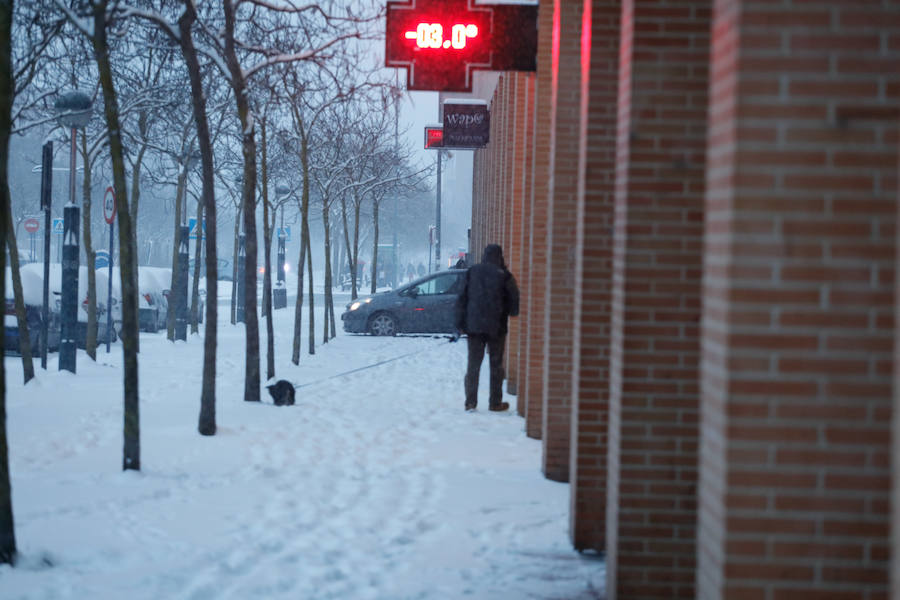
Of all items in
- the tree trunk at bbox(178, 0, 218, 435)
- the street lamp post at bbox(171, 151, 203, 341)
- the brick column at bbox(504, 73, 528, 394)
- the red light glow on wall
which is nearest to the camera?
the red light glow on wall

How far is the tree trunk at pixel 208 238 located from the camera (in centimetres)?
959

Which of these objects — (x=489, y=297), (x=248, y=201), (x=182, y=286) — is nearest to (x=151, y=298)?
(x=182, y=286)

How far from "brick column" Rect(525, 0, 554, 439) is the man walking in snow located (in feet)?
5.88

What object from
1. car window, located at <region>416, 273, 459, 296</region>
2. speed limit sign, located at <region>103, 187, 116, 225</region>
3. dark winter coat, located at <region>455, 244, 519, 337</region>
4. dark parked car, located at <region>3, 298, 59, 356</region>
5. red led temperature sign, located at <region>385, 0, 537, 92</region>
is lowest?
dark parked car, located at <region>3, 298, 59, 356</region>

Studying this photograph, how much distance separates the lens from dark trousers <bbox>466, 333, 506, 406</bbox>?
12.2 metres

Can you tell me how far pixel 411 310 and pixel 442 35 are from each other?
1465 centimetres

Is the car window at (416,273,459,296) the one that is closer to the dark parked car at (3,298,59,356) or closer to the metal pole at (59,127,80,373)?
the dark parked car at (3,298,59,356)

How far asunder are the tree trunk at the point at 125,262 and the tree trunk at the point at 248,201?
131 inches

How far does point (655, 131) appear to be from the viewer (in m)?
4.56

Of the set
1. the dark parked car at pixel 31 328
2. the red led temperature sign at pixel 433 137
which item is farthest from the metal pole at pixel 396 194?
the dark parked car at pixel 31 328

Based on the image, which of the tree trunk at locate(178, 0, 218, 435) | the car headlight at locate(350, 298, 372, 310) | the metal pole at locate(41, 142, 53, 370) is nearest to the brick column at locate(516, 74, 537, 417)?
the tree trunk at locate(178, 0, 218, 435)

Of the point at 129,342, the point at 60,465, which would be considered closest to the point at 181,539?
the point at 129,342

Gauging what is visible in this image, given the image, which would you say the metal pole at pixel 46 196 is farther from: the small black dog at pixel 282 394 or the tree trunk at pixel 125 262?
the tree trunk at pixel 125 262

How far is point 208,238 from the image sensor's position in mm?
9836
